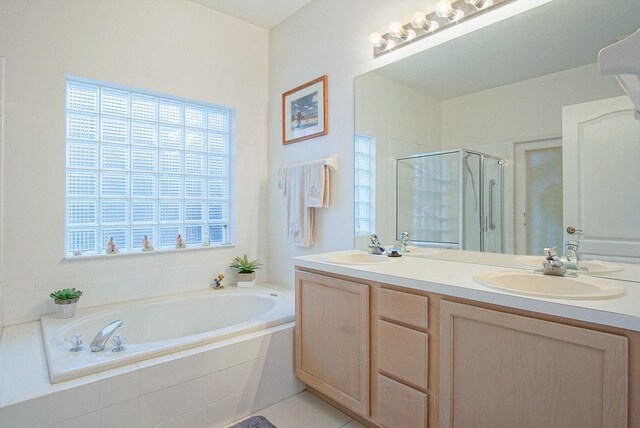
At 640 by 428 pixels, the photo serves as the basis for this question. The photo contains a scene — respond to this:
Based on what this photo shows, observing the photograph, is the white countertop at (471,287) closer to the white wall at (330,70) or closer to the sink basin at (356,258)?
the sink basin at (356,258)

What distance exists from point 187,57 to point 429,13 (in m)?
1.91

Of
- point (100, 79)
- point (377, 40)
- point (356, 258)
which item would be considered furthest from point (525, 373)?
point (100, 79)

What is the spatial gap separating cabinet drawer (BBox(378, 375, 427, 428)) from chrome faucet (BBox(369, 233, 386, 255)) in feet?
2.58

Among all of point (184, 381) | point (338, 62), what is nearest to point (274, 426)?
point (184, 381)

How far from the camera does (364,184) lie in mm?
2453

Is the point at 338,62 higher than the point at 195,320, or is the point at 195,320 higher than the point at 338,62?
the point at 338,62

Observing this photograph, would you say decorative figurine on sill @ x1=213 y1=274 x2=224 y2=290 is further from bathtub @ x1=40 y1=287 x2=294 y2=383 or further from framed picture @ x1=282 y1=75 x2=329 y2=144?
framed picture @ x1=282 y1=75 x2=329 y2=144

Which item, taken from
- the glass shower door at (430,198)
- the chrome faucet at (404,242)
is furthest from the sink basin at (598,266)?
the chrome faucet at (404,242)

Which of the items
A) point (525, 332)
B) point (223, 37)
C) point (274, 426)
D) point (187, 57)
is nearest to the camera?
point (525, 332)

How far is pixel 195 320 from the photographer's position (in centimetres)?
271

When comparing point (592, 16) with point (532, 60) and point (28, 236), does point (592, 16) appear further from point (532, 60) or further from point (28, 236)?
point (28, 236)

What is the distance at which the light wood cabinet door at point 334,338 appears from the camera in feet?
5.72

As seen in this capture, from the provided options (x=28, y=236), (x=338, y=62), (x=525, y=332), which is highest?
(x=338, y=62)

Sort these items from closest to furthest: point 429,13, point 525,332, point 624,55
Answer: point 624,55, point 525,332, point 429,13
